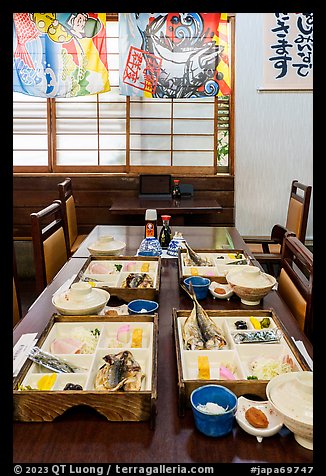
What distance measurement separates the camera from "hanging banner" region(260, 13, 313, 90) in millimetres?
4371

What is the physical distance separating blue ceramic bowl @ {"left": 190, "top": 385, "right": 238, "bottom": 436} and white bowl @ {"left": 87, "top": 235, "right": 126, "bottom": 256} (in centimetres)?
138

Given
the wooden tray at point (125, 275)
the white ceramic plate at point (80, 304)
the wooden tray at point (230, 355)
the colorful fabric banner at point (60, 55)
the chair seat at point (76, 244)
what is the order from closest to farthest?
the wooden tray at point (230, 355) → the white ceramic plate at point (80, 304) → the wooden tray at point (125, 275) → the chair seat at point (76, 244) → the colorful fabric banner at point (60, 55)

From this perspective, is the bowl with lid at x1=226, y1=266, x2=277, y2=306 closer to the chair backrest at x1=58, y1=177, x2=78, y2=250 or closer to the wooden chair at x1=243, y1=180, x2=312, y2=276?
the wooden chair at x1=243, y1=180, x2=312, y2=276

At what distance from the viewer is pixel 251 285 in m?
1.75

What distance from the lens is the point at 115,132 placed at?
4.66 meters

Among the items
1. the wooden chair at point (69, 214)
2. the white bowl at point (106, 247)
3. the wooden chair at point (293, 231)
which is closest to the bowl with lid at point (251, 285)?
the white bowl at point (106, 247)

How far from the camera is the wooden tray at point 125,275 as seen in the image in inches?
71.2

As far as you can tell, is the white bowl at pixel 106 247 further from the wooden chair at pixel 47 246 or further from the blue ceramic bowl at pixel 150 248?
the wooden chair at pixel 47 246

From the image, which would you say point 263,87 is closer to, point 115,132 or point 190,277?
point 115,132

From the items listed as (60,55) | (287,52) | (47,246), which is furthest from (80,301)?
(287,52)

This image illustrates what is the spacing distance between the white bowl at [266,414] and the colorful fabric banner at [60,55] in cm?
377
